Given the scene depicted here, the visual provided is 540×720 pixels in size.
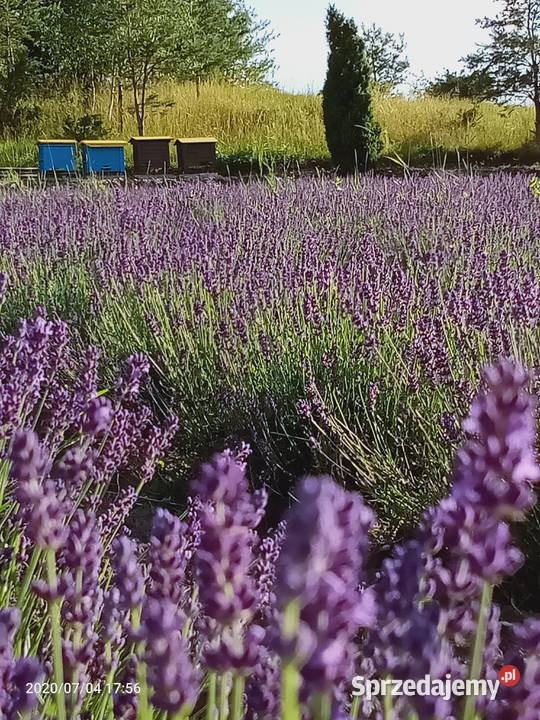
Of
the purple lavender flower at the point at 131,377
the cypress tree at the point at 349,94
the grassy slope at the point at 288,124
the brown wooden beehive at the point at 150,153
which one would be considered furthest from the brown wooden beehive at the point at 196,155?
the purple lavender flower at the point at 131,377

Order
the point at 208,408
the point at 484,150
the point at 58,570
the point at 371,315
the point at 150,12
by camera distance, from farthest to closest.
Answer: the point at 150,12 → the point at 484,150 → the point at 208,408 → the point at 371,315 → the point at 58,570

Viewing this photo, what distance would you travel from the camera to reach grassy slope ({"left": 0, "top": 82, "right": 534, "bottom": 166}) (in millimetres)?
16906

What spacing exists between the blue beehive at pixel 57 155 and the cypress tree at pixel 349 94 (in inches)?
200

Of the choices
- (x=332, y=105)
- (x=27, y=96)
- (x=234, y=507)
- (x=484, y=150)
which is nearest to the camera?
(x=234, y=507)

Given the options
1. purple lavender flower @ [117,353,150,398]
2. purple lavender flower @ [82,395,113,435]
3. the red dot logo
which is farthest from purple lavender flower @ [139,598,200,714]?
purple lavender flower @ [117,353,150,398]

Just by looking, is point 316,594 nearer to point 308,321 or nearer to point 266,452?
point 266,452

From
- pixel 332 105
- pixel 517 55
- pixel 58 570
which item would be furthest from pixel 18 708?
pixel 517 55

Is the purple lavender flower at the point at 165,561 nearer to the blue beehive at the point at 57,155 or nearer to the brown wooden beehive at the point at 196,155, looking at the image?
the blue beehive at the point at 57,155

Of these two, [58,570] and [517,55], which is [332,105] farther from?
[58,570]

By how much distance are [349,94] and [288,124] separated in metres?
6.00

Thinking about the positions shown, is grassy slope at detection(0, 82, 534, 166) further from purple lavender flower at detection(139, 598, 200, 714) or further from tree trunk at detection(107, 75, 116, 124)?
purple lavender flower at detection(139, 598, 200, 714)

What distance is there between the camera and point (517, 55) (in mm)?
20188

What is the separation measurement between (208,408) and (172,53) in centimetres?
2189

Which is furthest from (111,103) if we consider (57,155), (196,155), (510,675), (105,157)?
(510,675)
